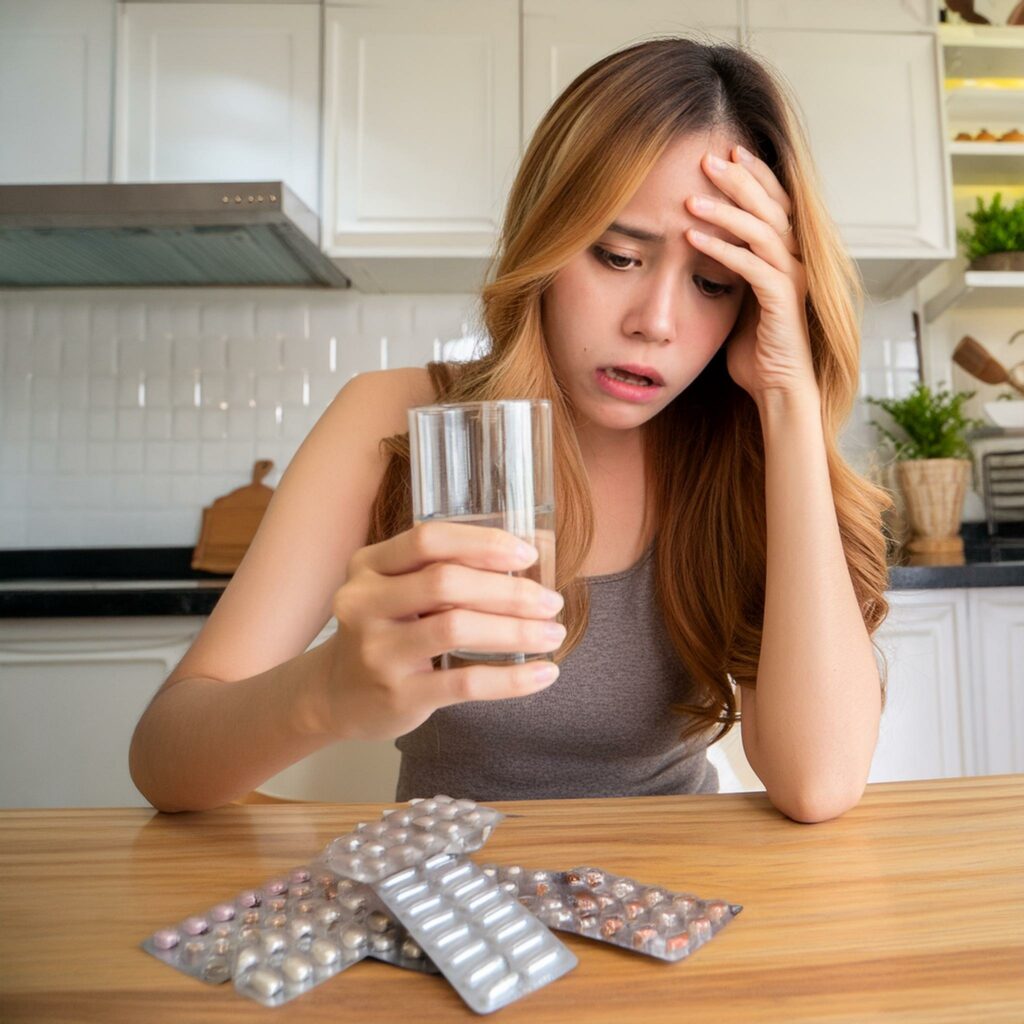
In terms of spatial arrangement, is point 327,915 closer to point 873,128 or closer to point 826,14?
point 873,128

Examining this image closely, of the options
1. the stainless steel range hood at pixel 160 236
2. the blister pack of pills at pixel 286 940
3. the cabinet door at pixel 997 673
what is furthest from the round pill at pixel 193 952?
the cabinet door at pixel 997 673

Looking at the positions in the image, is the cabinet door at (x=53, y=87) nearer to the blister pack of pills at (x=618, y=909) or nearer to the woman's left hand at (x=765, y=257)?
the woman's left hand at (x=765, y=257)

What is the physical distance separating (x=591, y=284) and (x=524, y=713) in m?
0.47

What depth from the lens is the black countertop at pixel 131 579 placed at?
2.10 meters

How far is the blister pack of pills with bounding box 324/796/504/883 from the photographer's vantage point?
517 mm

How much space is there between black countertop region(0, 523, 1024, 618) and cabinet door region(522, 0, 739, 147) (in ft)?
4.98

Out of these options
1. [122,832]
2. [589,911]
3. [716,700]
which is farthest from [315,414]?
[589,911]

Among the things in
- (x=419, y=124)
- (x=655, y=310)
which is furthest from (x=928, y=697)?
(x=419, y=124)

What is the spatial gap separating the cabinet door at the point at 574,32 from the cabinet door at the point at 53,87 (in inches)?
45.3

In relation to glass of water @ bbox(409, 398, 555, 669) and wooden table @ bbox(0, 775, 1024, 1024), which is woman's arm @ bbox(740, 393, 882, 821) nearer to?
wooden table @ bbox(0, 775, 1024, 1024)

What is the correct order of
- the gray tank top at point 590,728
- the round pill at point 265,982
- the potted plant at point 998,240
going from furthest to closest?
the potted plant at point 998,240
the gray tank top at point 590,728
the round pill at point 265,982

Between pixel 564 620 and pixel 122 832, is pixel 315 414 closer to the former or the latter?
pixel 564 620

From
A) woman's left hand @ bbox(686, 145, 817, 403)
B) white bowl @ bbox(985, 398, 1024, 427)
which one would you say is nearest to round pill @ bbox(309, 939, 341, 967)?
woman's left hand @ bbox(686, 145, 817, 403)

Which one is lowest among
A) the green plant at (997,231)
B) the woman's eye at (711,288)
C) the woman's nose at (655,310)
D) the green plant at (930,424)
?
the woman's nose at (655,310)
